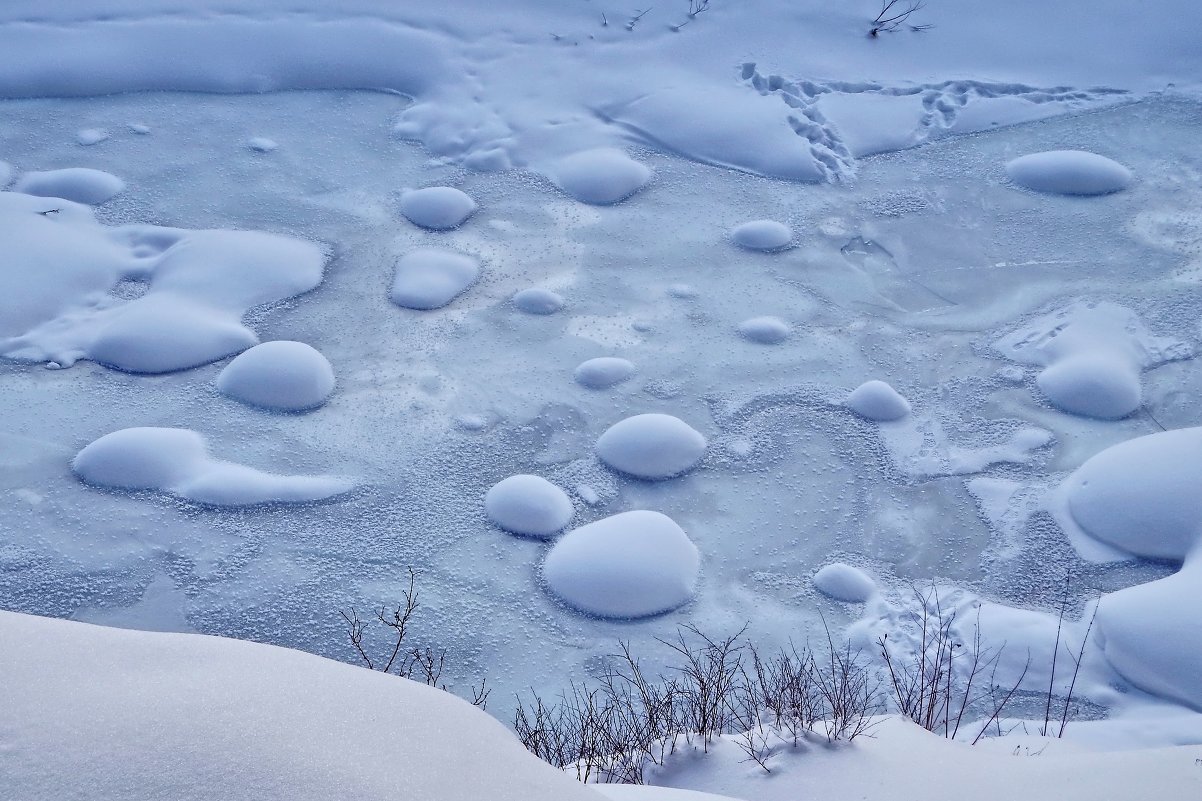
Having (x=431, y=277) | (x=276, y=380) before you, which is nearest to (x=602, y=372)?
Result: (x=431, y=277)

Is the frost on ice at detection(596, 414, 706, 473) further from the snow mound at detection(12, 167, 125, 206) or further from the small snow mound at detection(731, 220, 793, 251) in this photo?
the snow mound at detection(12, 167, 125, 206)

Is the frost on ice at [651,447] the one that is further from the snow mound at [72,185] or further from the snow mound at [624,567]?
the snow mound at [72,185]

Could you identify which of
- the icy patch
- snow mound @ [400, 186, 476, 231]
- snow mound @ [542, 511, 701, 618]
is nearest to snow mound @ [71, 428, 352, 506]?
snow mound @ [542, 511, 701, 618]

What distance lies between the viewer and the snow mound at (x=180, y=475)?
2.91 meters

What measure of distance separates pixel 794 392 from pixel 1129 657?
124cm

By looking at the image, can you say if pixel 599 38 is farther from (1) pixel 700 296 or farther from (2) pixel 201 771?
(2) pixel 201 771

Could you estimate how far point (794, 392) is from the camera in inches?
133

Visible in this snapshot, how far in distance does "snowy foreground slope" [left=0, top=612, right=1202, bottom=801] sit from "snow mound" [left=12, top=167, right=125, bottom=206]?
280cm

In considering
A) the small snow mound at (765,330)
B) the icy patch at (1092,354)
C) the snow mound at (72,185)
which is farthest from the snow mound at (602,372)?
the snow mound at (72,185)

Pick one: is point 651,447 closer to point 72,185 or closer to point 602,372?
point 602,372

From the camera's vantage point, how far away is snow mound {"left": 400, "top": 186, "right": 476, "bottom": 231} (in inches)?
159

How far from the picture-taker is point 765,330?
11.9ft

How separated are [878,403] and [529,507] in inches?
45.4

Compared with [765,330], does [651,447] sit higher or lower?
lower
